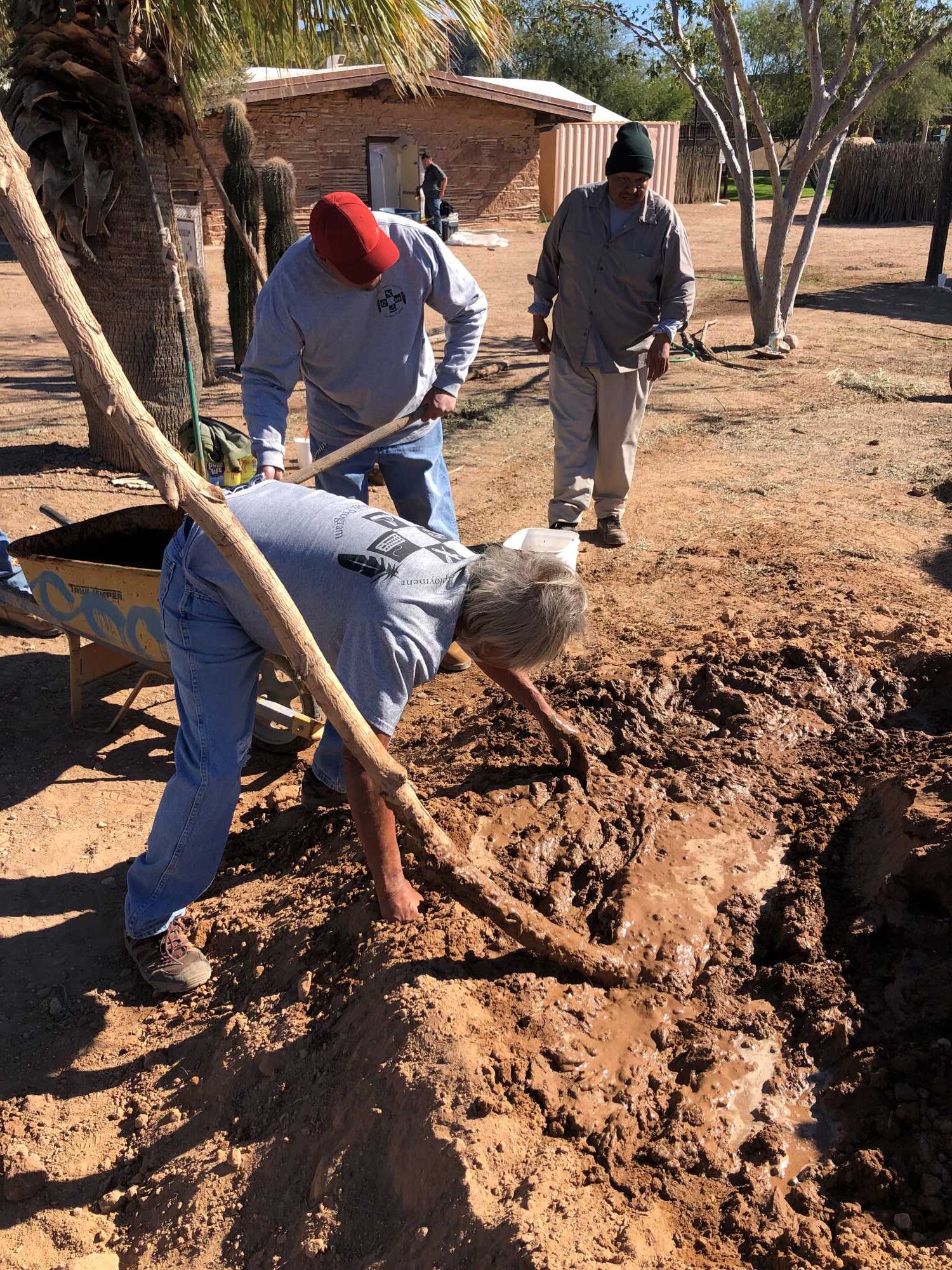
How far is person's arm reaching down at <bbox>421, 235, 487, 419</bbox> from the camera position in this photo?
402 cm

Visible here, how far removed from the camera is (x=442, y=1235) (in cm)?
215

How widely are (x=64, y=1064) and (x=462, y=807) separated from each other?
1416 millimetres

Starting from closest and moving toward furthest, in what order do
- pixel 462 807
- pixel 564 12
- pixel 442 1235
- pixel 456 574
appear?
1. pixel 442 1235
2. pixel 456 574
3. pixel 462 807
4. pixel 564 12

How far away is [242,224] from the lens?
10.3 m

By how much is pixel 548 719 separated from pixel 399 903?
0.85 meters

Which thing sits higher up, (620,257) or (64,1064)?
(620,257)

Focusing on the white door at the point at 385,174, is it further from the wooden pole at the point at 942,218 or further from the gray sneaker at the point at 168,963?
the gray sneaker at the point at 168,963

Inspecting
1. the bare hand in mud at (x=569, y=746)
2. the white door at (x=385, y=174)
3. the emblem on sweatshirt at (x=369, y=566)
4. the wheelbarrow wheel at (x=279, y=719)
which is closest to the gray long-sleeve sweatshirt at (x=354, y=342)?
the wheelbarrow wheel at (x=279, y=719)

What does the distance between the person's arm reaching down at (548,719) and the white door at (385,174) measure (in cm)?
2072

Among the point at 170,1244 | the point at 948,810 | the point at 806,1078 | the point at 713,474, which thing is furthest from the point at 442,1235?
the point at 713,474

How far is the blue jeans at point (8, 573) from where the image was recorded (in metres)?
5.10

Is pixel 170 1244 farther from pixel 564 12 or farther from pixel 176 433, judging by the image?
pixel 564 12

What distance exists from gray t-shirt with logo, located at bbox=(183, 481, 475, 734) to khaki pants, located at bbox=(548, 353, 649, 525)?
3.20 metres

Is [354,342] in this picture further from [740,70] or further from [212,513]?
[740,70]
